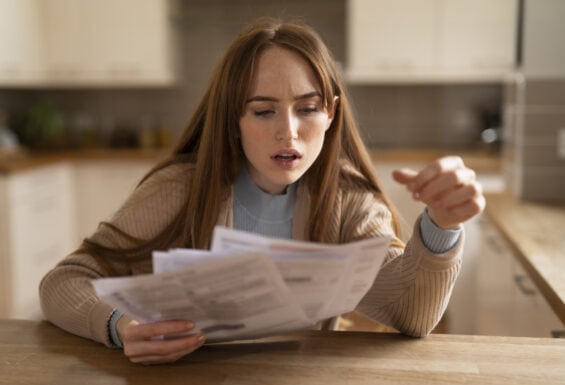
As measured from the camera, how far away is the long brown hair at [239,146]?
130cm

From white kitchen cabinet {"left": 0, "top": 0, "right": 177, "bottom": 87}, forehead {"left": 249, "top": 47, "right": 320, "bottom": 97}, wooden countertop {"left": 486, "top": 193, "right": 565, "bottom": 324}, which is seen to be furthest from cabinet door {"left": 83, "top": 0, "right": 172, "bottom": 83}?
forehead {"left": 249, "top": 47, "right": 320, "bottom": 97}

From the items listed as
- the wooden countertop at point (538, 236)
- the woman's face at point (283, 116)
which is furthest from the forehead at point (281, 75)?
the wooden countertop at point (538, 236)

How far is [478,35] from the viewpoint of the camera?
4.01 metres

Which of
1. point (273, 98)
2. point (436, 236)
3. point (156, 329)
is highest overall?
point (273, 98)

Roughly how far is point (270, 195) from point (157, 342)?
0.53 metres

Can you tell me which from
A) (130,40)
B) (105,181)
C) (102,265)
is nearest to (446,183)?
(102,265)

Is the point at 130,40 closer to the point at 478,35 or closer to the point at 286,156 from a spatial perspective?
the point at 478,35

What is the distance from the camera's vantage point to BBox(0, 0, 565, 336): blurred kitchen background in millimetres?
3777

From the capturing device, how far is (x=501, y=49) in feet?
13.2

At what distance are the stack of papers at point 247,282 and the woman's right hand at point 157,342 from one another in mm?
15

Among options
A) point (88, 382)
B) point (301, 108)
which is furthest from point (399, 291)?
point (88, 382)

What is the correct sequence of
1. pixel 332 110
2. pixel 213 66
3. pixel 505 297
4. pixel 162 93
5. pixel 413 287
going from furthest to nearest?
pixel 162 93
pixel 213 66
pixel 505 297
pixel 332 110
pixel 413 287

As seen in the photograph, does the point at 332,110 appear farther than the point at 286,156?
Yes

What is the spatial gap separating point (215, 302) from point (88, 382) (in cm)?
20
